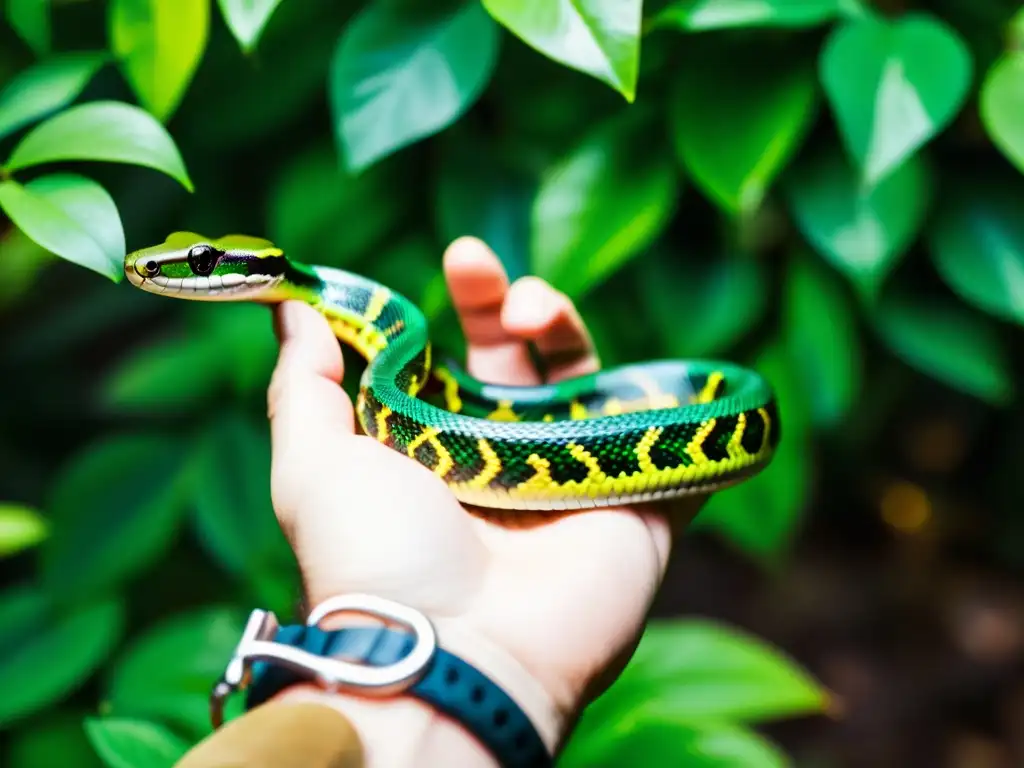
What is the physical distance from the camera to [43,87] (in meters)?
1.38

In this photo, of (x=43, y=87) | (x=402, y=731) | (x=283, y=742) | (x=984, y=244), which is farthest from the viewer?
(x=984, y=244)

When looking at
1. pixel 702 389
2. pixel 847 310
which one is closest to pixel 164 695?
pixel 702 389

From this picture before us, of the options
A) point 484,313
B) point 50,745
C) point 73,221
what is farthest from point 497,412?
point 50,745

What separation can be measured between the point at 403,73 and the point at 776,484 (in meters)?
1.20

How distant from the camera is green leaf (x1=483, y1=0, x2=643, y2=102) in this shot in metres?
1.28

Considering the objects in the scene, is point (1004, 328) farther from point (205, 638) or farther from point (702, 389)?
point (205, 638)

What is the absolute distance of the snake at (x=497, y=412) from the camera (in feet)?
4.31

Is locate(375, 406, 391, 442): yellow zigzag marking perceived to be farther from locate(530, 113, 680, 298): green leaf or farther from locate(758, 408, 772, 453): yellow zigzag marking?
locate(758, 408, 772, 453): yellow zigzag marking

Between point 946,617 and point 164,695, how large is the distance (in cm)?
269

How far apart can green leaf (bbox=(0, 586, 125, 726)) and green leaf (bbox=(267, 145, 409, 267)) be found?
3.07 feet

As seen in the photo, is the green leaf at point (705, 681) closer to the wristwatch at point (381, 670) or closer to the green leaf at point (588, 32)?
the wristwatch at point (381, 670)

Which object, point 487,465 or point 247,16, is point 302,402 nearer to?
point 487,465

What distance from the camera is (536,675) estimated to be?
1139 mm

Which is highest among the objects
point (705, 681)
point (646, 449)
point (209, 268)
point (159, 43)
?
point (159, 43)
